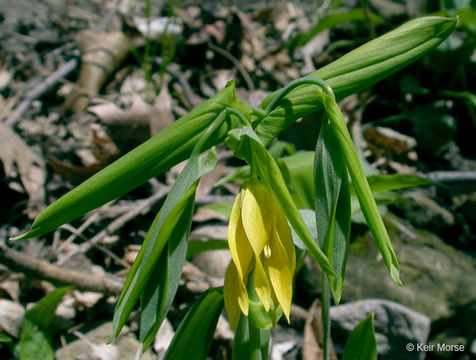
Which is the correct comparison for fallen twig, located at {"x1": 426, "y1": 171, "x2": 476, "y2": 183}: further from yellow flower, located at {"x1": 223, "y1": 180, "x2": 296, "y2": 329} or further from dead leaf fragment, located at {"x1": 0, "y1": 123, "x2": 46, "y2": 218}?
dead leaf fragment, located at {"x1": 0, "y1": 123, "x2": 46, "y2": 218}

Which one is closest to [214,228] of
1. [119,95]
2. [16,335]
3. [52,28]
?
[16,335]

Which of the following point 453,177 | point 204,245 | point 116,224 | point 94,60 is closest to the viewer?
point 204,245

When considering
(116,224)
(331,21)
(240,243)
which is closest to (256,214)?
(240,243)

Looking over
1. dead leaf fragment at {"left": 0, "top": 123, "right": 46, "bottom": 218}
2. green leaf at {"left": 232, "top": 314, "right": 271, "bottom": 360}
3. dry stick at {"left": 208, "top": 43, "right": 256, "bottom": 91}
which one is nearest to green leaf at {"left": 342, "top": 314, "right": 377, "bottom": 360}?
green leaf at {"left": 232, "top": 314, "right": 271, "bottom": 360}

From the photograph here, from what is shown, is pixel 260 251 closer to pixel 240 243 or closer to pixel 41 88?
pixel 240 243

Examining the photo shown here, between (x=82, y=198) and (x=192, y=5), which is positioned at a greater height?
(x=82, y=198)

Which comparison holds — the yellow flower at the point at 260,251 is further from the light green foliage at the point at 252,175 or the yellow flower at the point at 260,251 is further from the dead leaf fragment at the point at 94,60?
the dead leaf fragment at the point at 94,60

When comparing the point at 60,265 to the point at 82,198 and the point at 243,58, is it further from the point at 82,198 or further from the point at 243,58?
the point at 243,58

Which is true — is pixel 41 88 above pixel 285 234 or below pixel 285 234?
below
